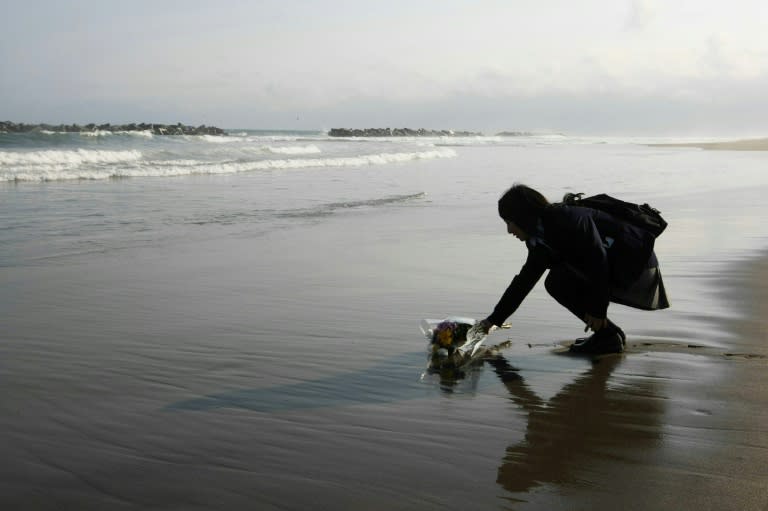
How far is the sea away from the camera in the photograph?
119 inches

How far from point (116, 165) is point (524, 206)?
23248mm

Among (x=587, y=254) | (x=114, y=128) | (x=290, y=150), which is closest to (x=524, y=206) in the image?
(x=587, y=254)

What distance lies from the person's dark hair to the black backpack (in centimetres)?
36

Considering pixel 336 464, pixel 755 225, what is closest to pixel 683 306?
pixel 336 464

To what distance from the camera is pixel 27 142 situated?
36.3 meters

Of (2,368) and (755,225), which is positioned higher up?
(755,225)

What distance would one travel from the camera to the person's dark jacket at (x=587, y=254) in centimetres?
443

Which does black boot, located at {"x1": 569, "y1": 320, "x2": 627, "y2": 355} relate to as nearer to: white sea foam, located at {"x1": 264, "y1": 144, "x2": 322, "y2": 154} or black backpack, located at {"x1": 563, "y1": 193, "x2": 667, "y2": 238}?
black backpack, located at {"x1": 563, "y1": 193, "x2": 667, "y2": 238}

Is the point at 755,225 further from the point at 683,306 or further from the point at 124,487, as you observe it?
the point at 124,487

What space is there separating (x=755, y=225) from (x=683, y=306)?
5.75m

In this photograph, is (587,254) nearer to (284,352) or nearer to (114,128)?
(284,352)

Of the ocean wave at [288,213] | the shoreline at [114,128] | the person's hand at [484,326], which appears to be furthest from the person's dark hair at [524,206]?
the shoreline at [114,128]

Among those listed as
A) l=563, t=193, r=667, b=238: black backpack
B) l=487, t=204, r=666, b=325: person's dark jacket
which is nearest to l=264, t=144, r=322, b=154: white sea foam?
l=563, t=193, r=667, b=238: black backpack

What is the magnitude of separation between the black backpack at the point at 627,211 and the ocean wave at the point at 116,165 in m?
17.9
